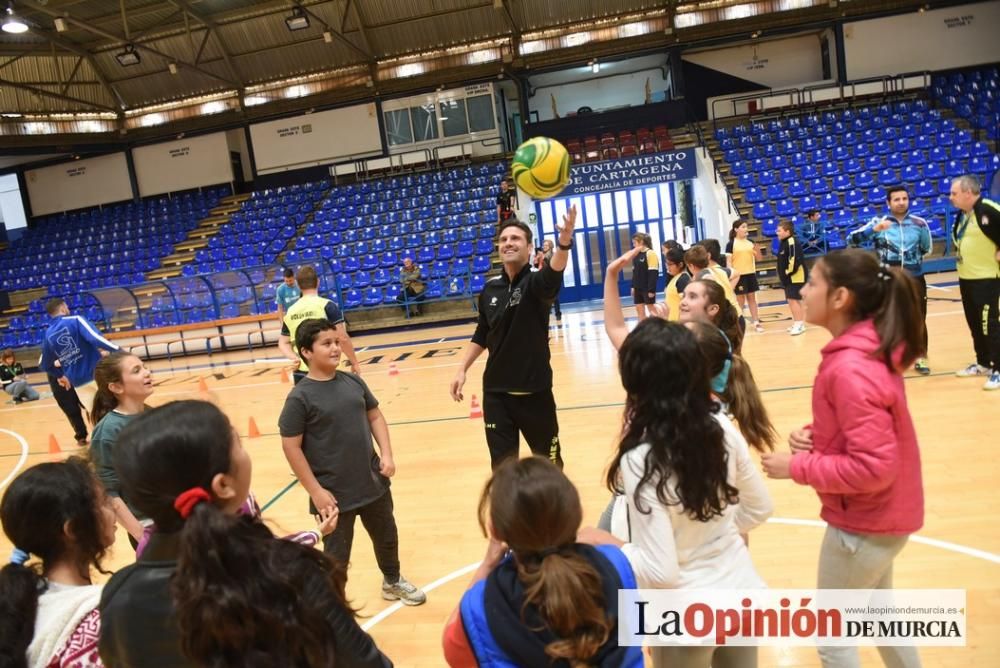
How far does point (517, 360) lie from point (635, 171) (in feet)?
45.1

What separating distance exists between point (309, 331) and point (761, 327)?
8.30 metres

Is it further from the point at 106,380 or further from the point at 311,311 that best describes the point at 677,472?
the point at 311,311

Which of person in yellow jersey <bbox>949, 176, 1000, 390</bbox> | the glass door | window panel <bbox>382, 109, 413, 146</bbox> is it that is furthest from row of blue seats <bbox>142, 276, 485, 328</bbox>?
person in yellow jersey <bbox>949, 176, 1000, 390</bbox>

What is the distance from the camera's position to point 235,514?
1.39 m

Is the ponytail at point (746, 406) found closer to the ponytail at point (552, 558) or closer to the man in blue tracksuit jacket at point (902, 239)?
the ponytail at point (552, 558)

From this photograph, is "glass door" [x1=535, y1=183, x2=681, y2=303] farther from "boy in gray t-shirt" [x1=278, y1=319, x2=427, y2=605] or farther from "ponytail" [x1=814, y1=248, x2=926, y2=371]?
"ponytail" [x1=814, y1=248, x2=926, y2=371]

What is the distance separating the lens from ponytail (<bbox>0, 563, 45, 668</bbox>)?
155 centimetres

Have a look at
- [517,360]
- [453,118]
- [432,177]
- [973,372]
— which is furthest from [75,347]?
[453,118]

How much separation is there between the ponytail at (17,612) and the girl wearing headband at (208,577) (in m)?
0.33

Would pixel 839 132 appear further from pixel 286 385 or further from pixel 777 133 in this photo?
pixel 286 385

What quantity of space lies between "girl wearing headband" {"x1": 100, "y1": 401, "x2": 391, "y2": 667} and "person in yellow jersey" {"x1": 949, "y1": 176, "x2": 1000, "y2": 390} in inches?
230

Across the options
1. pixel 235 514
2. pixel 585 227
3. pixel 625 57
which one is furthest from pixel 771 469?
pixel 625 57

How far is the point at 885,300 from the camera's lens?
1953mm

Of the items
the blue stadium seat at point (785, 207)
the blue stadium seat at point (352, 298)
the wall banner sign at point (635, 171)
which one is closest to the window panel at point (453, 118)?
the wall banner sign at point (635, 171)
